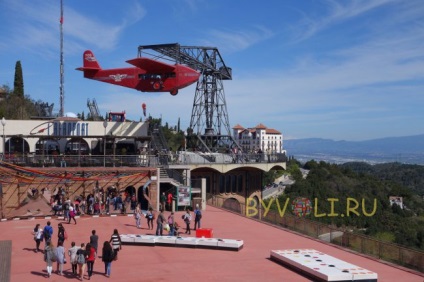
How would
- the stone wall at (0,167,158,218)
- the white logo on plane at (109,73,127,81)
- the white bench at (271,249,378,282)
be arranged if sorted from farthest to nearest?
the white logo on plane at (109,73,127,81) < the stone wall at (0,167,158,218) < the white bench at (271,249,378,282)

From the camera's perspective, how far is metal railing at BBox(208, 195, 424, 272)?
17.0 m

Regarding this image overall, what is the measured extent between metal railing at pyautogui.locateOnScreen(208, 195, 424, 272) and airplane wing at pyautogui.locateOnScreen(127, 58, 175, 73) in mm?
10922

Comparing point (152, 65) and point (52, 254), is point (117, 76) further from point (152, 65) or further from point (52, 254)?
point (52, 254)

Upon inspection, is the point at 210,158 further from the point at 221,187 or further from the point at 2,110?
the point at 2,110

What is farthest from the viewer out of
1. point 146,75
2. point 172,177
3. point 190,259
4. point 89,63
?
point 89,63

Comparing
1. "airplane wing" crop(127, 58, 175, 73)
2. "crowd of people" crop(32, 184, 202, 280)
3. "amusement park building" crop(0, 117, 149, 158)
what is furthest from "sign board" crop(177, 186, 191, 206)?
"airplane wing" crop(127, 58, 175, 73)

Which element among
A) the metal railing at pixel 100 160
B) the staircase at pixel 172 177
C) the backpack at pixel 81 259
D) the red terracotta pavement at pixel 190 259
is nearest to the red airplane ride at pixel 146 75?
the metal railing at pixel 100 160

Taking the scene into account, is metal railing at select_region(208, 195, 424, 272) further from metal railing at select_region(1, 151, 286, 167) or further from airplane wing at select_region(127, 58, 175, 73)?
airplane wing at select_region(127, 58, 175, 73)

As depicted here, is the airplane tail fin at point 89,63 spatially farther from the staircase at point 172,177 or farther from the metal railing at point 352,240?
the metal railing at point 352,240

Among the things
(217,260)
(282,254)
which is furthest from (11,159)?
(282,254)

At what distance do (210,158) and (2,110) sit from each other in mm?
28611

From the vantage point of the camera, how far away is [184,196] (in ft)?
99.3

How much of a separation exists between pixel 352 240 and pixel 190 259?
7108 mm

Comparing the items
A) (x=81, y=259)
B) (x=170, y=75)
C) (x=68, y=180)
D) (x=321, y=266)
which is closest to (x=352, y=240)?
(x=321, y=266)
